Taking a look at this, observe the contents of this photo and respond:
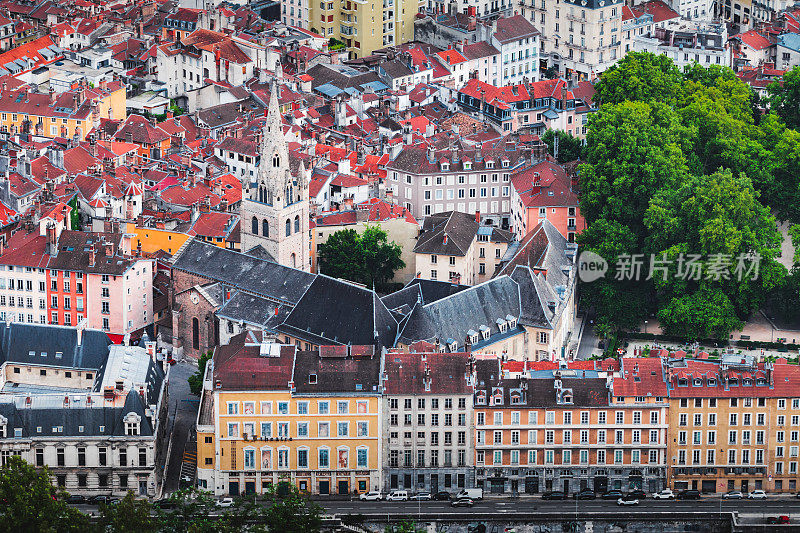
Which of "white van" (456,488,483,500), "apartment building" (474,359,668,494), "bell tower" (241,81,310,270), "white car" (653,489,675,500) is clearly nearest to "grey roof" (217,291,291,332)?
"bell tower" (241,81,310,270)

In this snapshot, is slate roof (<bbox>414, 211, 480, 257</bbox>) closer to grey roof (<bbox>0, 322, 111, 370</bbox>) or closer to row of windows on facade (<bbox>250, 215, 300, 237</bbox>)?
row of windows on facade (<bbox>250, 215, 300, 237</bbox>)

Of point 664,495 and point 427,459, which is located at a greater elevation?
point 427,459

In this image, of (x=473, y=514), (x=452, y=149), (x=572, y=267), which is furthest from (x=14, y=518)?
(x=452, y=149)

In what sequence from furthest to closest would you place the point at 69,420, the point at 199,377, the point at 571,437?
1. the point at 199,377
2. the point at 571,437
3. the point at 69,420

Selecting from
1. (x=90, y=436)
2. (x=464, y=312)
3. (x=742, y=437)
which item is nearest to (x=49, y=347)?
(x=90, y=436)

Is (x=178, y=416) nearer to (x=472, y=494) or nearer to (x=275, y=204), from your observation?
(x=275, y=204)

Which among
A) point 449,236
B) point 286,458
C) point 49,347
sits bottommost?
point 286,458

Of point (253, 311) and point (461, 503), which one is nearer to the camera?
point (461, 503)
